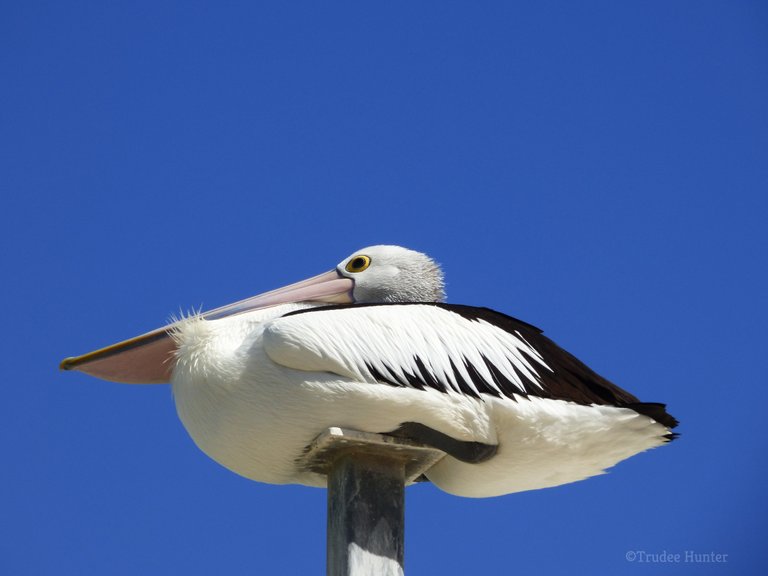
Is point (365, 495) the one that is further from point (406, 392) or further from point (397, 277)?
point (397, 277)

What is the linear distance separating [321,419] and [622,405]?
4.87 ft

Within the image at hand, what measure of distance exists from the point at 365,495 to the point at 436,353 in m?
0.76

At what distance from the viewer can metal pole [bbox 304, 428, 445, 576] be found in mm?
5902

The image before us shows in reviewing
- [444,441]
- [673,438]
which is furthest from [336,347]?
[673,438]

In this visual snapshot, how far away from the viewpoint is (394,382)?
5.89m

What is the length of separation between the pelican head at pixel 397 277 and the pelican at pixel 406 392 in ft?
1.92

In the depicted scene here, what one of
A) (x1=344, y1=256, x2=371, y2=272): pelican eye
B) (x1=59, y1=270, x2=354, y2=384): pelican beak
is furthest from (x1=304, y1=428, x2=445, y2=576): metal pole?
(x1=344, y1=256, x2=371, y2=272): pelican eye

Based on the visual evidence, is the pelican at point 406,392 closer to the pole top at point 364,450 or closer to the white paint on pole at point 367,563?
the pole top at point 364,450

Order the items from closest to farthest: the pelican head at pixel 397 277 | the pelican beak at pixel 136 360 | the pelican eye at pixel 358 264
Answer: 1. the pelican beak at pixel 136 360
2. the pelican head at pixel 397 277
3. the pelican eye at pixel 358 264

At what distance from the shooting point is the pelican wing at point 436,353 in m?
5.88

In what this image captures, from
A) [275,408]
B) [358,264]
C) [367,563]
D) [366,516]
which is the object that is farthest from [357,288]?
[367,563]

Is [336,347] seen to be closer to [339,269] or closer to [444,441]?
[444,441]

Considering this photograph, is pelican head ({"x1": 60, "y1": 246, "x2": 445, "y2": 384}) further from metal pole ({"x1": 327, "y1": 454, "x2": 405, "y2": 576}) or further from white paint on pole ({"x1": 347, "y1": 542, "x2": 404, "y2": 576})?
white paint on pole ({"x1": 347, "y1": 542, "x2": 404, "y2": 576})

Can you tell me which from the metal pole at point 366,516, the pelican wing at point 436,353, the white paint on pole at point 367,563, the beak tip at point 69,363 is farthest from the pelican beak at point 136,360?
the white paint on pole at point 367,563
